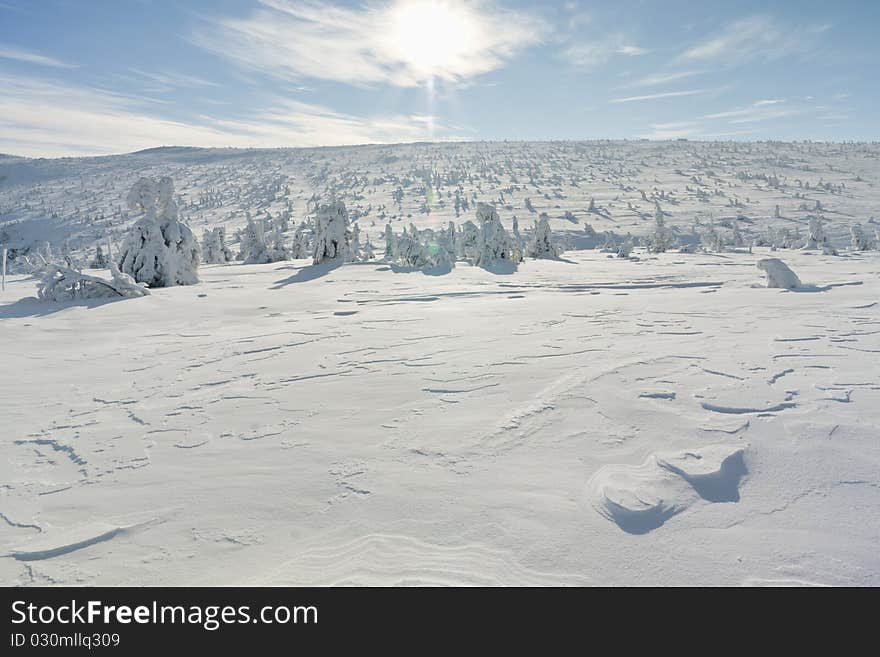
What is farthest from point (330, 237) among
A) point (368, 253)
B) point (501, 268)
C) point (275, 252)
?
point (275, 252)

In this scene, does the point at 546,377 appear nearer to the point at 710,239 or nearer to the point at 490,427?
the point at 490,427

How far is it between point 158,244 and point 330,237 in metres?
4.71

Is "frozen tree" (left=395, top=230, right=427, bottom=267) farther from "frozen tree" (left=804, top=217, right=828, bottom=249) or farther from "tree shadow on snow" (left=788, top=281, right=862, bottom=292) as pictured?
"frozen tree" (left=804, top=217, right=828, bottom=249)

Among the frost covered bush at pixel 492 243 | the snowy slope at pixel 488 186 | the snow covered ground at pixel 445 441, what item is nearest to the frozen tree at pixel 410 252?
the frost covered bush at pixel 492 243

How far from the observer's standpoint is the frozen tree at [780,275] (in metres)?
7.62

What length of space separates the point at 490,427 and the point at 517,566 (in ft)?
3.53

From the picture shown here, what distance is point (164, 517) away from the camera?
1.87 metres

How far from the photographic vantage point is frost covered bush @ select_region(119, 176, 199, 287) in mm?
9875

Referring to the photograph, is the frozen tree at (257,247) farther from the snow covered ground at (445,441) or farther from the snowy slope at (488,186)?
the snow covered ground at (445,441)

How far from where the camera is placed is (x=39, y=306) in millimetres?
6668

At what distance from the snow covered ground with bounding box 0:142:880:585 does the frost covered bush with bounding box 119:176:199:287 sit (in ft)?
10.2

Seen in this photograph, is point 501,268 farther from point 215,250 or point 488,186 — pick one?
point 488,186

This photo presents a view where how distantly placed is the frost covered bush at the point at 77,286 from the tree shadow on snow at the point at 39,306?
0.55ft
